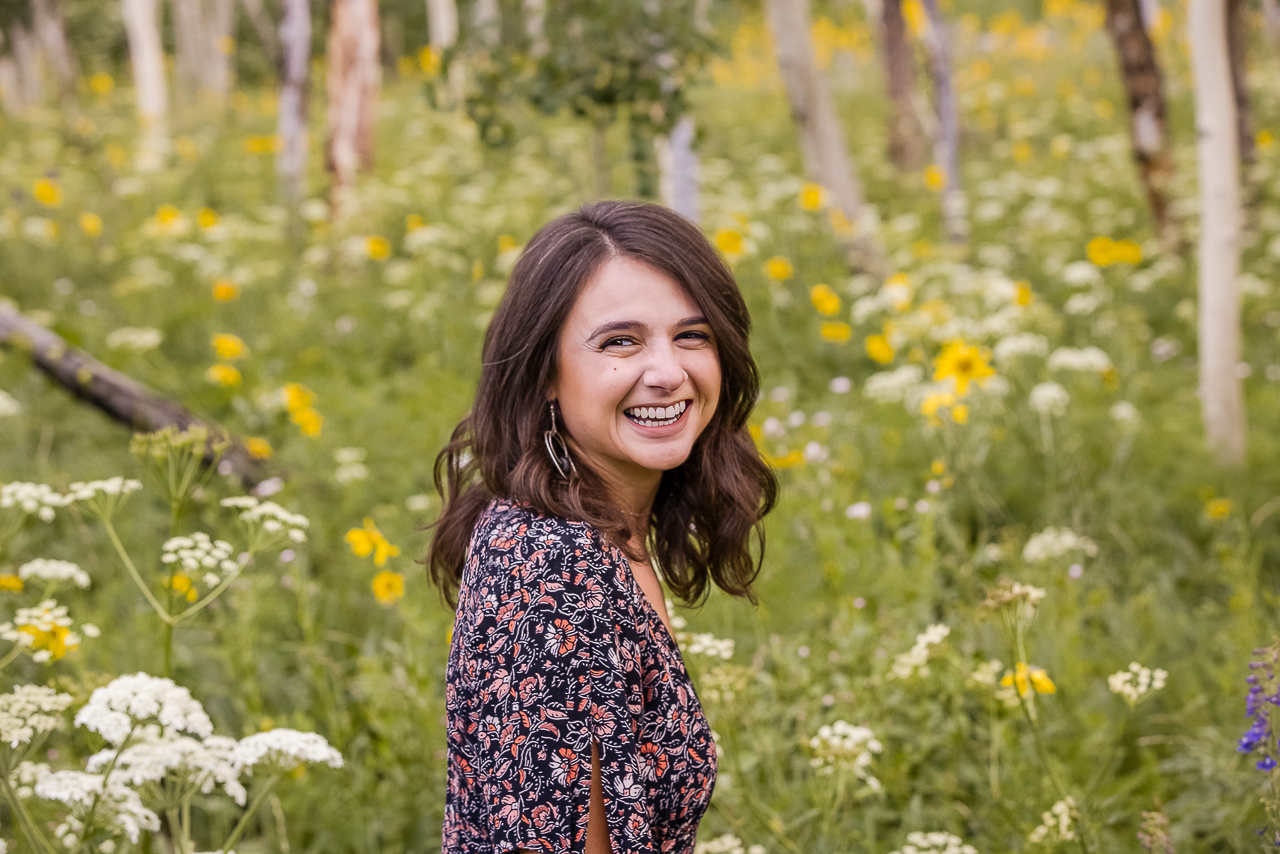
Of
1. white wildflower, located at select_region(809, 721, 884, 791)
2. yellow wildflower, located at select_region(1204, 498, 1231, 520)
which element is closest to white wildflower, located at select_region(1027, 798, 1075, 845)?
white wildflower, located at select_region(809, 721, 884, 791)

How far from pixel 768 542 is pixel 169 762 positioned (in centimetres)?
204

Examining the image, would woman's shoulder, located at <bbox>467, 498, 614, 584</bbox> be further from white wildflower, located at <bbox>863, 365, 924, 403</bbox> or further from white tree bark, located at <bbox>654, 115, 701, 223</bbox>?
white tree bark, located at <bbox>654, 115, 701, 223</bbox>

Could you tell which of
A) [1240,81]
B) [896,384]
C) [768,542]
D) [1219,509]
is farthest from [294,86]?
[1219,509]

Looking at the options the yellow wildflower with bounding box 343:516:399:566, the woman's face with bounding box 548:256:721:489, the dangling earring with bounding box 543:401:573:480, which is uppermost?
the woman's face with bounding box 548:256:721:489

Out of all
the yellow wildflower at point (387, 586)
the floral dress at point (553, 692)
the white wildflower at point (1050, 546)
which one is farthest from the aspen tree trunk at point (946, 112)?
the floral dress at point (553, 692)

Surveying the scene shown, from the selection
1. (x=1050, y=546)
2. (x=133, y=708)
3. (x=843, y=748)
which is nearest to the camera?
(x=133, y=708)

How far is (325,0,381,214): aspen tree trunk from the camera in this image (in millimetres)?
8594

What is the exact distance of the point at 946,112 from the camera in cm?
693

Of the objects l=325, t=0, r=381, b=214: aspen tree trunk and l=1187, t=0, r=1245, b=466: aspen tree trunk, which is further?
l=325, t=0, r=381, b=214: aspen tree trunk

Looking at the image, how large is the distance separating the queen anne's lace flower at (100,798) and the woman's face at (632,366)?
921 mm

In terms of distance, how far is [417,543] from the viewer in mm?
3820

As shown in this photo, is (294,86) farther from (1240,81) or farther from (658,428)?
(658,428)

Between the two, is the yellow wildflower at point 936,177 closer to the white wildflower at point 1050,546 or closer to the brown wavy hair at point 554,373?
the white wildflower at point 1050,546

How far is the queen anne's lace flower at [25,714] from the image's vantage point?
1512mm
